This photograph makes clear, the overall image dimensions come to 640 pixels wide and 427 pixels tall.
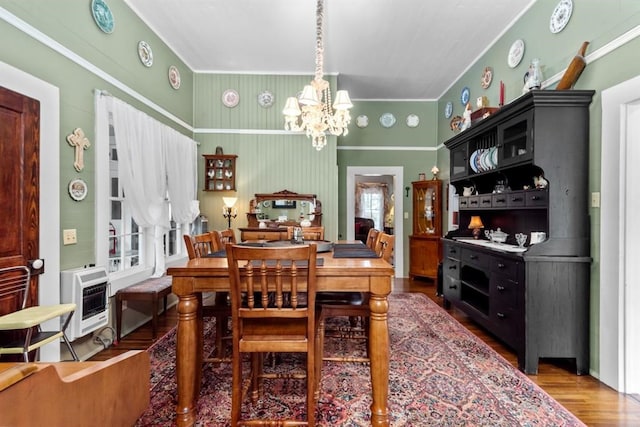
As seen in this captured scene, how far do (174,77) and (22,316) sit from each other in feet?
11.3

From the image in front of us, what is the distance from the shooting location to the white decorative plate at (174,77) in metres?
4.12

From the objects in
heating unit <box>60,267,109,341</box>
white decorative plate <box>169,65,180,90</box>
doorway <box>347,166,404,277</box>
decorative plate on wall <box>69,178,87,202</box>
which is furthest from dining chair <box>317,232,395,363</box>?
white decorative plate <box>169,65,180,90</box>

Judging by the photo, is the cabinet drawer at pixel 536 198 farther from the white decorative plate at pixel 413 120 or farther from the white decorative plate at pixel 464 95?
the white decorative plate at pixel 413 120

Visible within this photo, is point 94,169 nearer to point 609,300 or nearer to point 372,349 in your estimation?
point 372,349

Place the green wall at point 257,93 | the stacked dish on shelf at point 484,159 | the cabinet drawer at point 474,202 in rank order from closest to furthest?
the green wall at point 257,93, the stacked dish on shelf at point 484,159, the cabinet drawer at point 474,202

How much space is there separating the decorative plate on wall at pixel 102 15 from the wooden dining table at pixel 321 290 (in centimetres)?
249

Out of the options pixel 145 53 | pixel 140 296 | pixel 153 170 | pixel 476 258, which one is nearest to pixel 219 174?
pixel 153 170

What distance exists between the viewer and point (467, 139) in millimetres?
3727

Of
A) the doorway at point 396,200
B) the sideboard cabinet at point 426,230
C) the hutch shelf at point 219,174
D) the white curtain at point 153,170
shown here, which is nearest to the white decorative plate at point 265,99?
the hutch shelf at point 219,174

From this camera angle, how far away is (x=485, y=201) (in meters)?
3.35

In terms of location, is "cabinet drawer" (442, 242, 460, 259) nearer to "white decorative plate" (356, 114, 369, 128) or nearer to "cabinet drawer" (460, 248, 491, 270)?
"cabinet drawer" (460, 248, 491, 270)

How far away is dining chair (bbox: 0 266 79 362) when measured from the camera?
67.8 inches

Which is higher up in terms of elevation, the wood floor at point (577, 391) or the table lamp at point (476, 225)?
the table lamp at point (476, 225)

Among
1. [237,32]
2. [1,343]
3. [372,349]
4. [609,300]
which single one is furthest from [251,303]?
[237,32]
